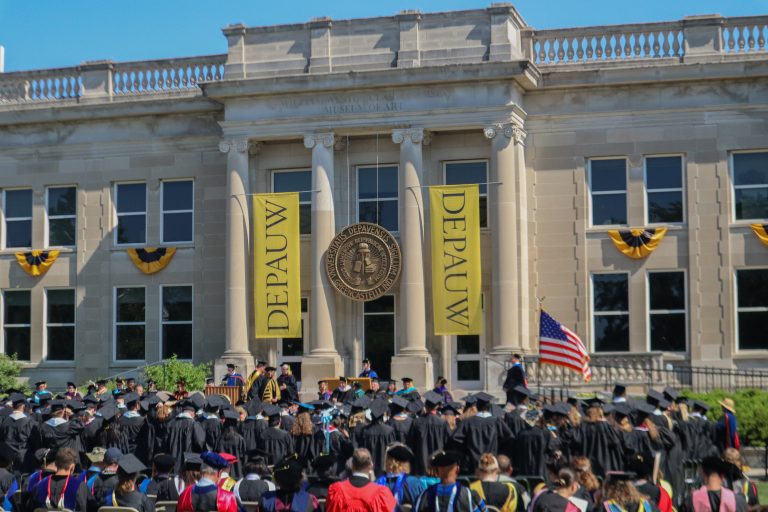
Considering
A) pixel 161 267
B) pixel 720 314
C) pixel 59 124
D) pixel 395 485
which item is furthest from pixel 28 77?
pixel 395 485

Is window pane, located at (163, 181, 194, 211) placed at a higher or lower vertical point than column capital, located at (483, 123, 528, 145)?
lower

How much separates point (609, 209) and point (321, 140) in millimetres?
7812

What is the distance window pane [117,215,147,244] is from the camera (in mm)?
35688

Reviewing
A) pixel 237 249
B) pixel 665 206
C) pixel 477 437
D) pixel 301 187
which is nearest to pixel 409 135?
pixel 301 187

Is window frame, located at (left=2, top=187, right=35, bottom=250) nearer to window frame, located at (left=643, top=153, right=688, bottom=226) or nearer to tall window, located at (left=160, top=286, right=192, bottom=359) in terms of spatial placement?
tall window, located at (left=160, top=286, right=192, bottom=359)

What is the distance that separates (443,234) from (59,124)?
12.4 metres

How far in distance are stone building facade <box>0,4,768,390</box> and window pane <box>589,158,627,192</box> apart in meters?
0.04

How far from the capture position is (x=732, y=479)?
39.1 ft

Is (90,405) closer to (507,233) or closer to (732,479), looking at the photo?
(507,233)

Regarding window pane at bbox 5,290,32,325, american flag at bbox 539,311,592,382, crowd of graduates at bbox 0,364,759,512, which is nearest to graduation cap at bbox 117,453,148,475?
crowd of graduates at bbox 0,364,759,512

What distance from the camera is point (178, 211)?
35.3 meters

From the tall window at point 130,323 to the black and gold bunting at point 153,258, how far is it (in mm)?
753

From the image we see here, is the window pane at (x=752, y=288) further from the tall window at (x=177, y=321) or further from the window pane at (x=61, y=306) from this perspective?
the window pane at (x=61, y=306)

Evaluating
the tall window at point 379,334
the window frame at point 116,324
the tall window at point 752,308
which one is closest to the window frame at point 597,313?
the tall window at point 752,308
